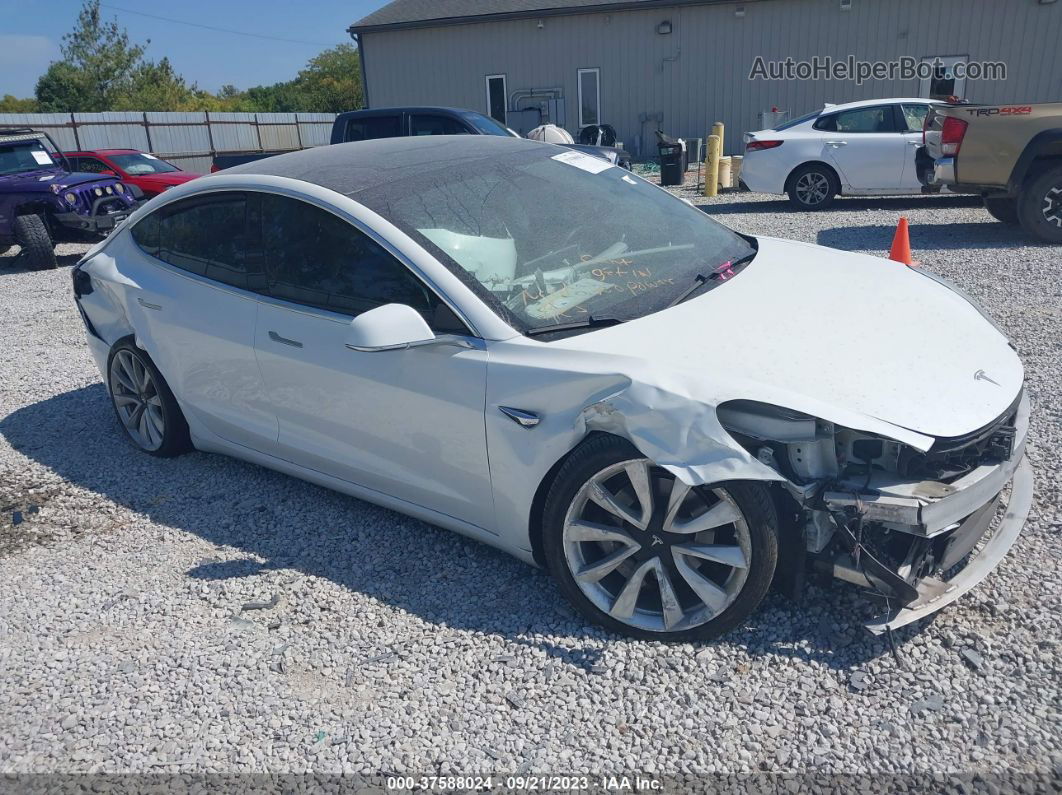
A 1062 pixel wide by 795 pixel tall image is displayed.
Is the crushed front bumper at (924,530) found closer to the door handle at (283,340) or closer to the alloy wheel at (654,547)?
the alloy wheel at (654,547)

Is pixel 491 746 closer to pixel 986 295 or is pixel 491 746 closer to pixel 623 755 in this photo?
pixel 623 755

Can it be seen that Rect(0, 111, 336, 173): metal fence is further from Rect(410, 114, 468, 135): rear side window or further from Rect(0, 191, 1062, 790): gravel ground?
Rect(0, 191, 1062, 790): gravel ground

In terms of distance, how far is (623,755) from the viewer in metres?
2.47

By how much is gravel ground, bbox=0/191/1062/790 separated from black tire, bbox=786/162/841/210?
29.8ft

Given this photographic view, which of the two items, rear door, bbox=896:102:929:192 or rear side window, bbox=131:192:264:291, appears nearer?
rear side window, bbox=131:192:264:291

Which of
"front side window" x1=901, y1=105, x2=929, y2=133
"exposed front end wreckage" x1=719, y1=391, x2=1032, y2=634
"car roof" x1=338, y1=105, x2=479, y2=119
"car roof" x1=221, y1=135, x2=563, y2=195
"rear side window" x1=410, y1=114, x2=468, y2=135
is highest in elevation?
"car roof" x1=338, y1=105, x2=479, y2=119

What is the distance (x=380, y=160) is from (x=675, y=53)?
20.9m

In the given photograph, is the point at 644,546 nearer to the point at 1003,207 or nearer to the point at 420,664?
the point at 420,664

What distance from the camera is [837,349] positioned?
286 centimetres

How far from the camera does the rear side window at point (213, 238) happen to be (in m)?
3.89

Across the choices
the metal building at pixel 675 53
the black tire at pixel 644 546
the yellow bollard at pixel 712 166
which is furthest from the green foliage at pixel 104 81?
the black tire at pixel 644 546

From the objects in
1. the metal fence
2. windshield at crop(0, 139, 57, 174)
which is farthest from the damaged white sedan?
the metal fence

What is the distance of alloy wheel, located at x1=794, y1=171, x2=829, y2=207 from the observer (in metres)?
12.6

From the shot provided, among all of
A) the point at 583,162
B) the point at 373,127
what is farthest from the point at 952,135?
the point at 373,127
